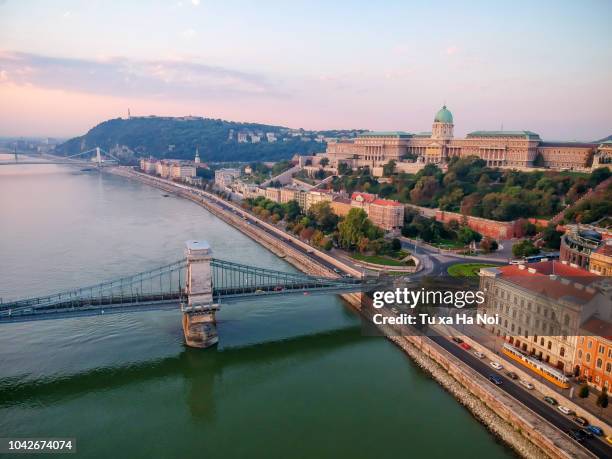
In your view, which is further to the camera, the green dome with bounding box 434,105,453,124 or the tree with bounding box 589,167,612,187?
the green dome with bounding box 434,105,453,124

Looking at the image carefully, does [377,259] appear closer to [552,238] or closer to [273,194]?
[552,238]

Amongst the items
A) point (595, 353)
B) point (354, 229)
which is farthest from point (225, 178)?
point (595, 353)

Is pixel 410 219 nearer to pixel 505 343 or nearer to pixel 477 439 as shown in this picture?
pixel 505 343

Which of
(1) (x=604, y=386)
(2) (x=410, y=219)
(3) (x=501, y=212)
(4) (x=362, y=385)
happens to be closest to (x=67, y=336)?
(4) (x=362, y=385)

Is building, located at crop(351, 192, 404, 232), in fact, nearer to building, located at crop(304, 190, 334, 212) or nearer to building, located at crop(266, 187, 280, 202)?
building, located at crop(304, 190, 334, 212)

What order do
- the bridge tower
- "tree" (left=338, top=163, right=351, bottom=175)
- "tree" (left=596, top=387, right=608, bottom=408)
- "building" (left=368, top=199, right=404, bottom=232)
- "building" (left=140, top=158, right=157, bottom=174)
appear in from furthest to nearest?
"building" (left=140, top=158, right=157, bottom=174), "tree" (left=338, top=163, right=351, bottom=175), "building" (left=368, top=199, right=404, bottom=232), the bridge tower, "tree" (left=596, top=387, right=608, bottom=408)

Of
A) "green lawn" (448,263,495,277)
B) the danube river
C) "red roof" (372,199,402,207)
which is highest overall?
"red roof" (372,199,402,207)

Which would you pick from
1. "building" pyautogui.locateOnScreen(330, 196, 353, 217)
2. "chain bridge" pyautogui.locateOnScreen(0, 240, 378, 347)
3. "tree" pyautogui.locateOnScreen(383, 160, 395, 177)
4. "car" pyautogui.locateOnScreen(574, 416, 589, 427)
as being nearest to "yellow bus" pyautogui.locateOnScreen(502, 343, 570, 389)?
"car" pyautogui.locateOnScreen(574, 416, 589, 427)
